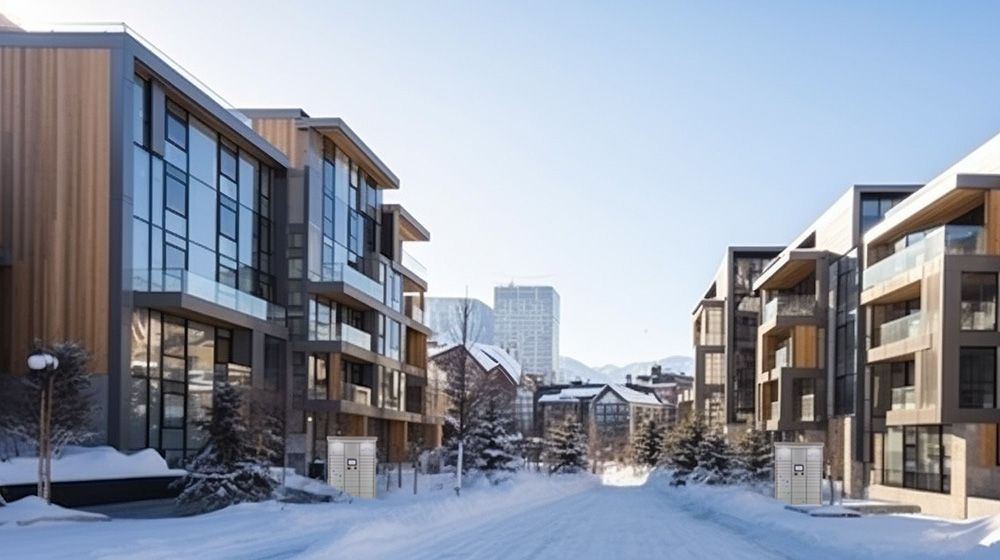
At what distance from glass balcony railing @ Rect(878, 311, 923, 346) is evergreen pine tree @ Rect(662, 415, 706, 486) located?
19727mm

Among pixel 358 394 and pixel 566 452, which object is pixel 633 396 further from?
pixel 358 394

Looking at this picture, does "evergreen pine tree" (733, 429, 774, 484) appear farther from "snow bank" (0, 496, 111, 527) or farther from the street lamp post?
the street lamp post

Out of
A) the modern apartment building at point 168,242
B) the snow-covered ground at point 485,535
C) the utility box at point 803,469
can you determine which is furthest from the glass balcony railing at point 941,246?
the modern apartment building at point 168,242

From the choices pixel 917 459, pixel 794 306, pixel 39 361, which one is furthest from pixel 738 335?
pixel 39 361

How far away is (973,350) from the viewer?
29.7 metres

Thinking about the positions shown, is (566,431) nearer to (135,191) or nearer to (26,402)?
(135,191)

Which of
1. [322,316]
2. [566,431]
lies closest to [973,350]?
[322,316]

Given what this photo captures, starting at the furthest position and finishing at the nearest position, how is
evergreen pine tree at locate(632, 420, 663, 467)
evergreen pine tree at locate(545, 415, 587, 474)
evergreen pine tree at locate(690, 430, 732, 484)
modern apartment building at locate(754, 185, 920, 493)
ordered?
1. evergreen pine tree at locate(632, 420, 663, 467)
2. evergreen pine tree at locate(545, 415, 587, 474)
3. evergreen pine tree at locate(690, 430, 732, 484)
4. modern apartment building at locate(754, 185, 920, 493)

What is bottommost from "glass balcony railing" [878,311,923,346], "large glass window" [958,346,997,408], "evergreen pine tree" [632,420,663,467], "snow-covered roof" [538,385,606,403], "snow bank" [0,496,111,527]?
"snow-covered roof" [538,385,606,403]

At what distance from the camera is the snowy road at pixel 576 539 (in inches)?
717

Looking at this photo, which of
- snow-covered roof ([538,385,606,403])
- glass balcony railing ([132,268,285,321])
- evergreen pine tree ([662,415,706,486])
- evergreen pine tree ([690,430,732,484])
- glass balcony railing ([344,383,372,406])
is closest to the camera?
glass balcony railing ([132,268,285,321])

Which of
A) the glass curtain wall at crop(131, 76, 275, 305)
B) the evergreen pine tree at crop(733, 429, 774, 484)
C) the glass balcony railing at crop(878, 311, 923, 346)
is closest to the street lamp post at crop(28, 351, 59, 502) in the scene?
the glass curtain wall at crop(131, 76, 275, 305)

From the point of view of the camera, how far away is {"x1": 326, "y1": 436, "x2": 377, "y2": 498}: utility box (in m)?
31.1

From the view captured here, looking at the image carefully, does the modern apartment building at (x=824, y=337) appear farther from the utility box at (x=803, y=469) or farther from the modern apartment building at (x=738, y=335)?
the modern apartment building at (x=738, y=335)
